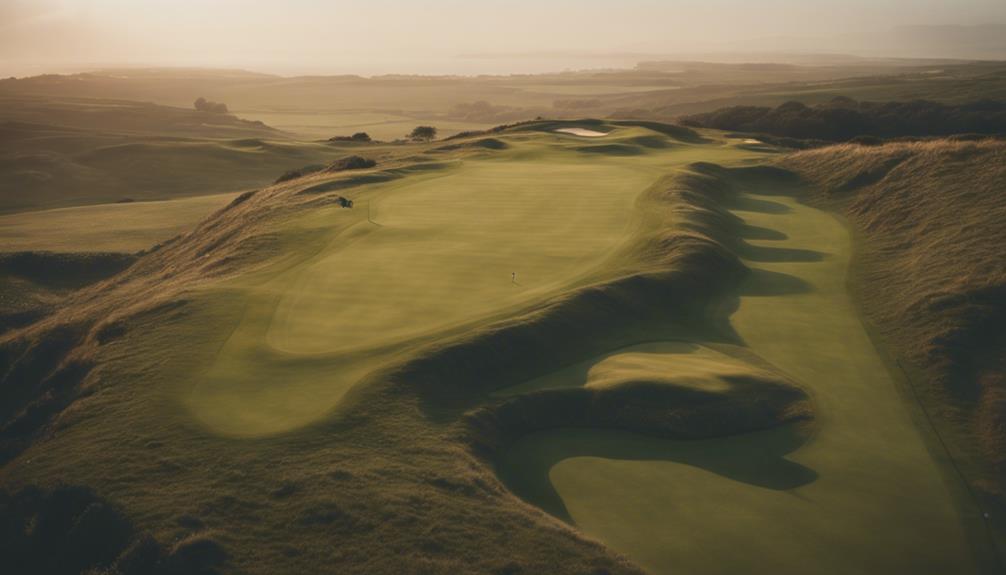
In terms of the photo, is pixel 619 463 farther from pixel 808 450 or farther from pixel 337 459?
pixel 337 459

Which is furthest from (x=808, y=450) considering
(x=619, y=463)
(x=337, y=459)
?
(x=337, y=459)

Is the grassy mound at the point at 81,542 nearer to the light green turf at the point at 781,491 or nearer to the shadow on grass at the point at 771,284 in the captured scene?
the light green turf at the point at 781,491

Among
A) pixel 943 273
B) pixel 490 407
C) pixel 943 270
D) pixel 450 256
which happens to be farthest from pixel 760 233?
pixel 490 407

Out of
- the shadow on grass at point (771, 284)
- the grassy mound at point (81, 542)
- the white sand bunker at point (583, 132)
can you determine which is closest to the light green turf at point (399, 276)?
the grassy mound at point (81, 542)

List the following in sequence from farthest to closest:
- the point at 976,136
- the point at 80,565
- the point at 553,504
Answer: the point at 976,136 → the point at 553,504 → the point at 80,565

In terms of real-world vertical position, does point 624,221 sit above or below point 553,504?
above

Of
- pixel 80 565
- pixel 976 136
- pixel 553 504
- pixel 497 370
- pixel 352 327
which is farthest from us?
pixel 976 136

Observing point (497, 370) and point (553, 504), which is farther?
point (497, 370)

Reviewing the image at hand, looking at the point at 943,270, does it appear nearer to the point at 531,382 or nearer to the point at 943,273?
the point at 943,273
